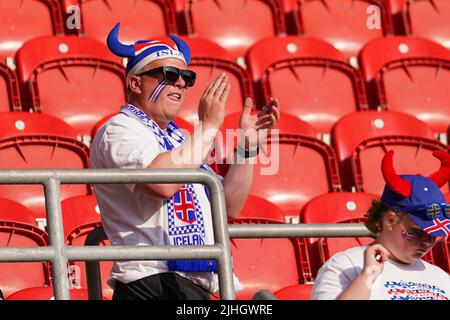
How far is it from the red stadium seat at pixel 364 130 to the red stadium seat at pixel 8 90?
5.73 ft

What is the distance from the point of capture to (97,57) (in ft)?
23.6

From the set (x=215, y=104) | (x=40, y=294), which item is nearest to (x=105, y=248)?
(x=215, y=104)

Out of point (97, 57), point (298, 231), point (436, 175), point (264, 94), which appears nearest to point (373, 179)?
point (264, 94)

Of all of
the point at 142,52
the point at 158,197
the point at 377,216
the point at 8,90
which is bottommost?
the point at 377,216

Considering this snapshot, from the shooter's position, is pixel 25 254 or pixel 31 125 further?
pixel 31 125

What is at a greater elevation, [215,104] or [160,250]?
[215,104]

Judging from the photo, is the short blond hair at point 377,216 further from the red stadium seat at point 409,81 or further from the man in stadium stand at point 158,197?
the red stadium seat at point 409,81

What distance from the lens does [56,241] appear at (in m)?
3.61

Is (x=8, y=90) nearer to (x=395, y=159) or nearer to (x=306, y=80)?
(x=306, y=80)

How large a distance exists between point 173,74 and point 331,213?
2.13 meters

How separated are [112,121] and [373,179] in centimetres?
310

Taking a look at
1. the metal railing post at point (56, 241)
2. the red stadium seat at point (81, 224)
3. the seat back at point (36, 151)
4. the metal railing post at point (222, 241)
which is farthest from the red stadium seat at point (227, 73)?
the metal railing post at point (56, 241)
